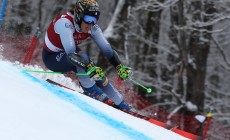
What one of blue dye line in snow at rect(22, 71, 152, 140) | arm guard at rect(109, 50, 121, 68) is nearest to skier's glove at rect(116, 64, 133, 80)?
arm guard at rect(109, 50, 121, 68)

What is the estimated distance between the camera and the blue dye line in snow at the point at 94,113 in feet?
15.3

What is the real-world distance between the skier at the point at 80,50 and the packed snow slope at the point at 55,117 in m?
0.52

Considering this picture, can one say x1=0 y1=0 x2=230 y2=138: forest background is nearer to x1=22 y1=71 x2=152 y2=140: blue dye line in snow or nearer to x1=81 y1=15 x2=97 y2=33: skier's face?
x1=81 y1=15 x2=97 y2=33: skier's face

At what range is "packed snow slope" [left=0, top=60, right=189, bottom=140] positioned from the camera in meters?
3.38

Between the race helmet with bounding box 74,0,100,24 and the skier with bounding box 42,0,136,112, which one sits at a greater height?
the race helmet with bounding box 74,0,100,24

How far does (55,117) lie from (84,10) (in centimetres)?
242

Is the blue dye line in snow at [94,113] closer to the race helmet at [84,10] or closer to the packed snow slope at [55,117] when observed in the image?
the packed snow slope at [55,117]

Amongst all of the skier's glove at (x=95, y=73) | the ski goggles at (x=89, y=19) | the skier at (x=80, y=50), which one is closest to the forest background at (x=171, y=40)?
the skier at (x=80, y=50)

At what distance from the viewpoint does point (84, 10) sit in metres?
6.00

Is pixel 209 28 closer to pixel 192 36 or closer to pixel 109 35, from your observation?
pixel 192 36

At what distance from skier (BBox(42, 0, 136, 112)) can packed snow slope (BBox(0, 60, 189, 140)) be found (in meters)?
0.52

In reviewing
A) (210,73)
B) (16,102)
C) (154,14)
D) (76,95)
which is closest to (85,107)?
(76,95)

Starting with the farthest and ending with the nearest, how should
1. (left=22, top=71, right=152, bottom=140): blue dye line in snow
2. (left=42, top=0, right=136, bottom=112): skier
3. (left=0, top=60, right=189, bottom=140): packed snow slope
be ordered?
Answer: (left=42, top=0, right=136, bottom=112): skier
(left=22, top=71, right=152, bottom=140): blue dye line in snow
(left=0, top=60, right=189, bottom=140): packed snow slope

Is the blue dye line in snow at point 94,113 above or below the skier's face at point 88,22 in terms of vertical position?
below
